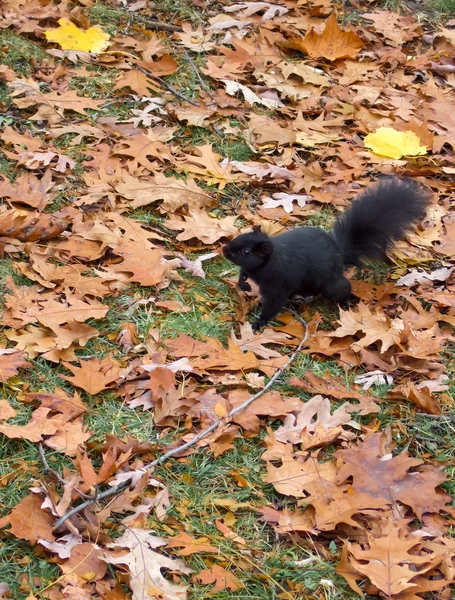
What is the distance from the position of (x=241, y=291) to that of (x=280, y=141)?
1594mm

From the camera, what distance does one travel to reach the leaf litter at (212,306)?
2.62m

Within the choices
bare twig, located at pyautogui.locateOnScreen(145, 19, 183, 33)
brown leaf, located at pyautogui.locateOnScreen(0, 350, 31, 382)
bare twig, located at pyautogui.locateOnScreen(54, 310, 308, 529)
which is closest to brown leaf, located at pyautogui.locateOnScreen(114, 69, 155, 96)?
bare twig, located at pyautogui.locateOnScreen(145, 19, 183, 33)

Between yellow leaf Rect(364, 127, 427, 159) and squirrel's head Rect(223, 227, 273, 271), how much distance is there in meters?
1.83

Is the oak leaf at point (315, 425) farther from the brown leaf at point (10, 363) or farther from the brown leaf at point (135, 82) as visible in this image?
the brown leaf at point (135, 82)

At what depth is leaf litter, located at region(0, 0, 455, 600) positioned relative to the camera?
262 cm

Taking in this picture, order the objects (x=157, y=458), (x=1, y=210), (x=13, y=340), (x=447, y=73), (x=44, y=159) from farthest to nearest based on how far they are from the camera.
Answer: (x=447, y=73), (x=44, y=159), (x=1, y=210), (x=13, y=340), (x=157, y=458)

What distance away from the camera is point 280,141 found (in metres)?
5.04

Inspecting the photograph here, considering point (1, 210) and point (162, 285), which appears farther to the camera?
point (1, 210)

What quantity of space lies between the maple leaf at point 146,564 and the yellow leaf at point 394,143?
3464 mm

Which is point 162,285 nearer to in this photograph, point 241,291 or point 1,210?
point 241,291

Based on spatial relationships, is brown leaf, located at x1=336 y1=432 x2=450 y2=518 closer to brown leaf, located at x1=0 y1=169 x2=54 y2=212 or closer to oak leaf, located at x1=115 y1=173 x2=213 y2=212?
oak leaf, located at x1=115 y1=173 x2=213 y2=212

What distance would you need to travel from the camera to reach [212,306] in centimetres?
385

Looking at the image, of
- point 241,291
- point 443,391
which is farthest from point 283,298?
point 443,391

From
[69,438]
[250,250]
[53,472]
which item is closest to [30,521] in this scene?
[53,472]
